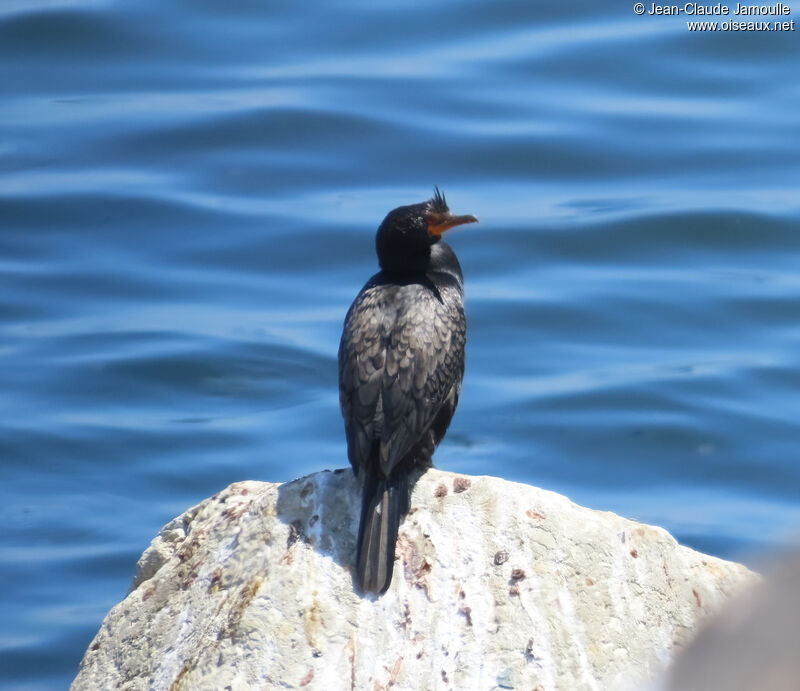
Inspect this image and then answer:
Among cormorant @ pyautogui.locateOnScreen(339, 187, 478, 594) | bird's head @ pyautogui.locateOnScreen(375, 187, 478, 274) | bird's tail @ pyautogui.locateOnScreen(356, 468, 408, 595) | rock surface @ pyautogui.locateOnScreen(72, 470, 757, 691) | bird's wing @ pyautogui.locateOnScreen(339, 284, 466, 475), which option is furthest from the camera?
bird's head @ pyautogui.locateOnScreen(375, 187, 478, 274)

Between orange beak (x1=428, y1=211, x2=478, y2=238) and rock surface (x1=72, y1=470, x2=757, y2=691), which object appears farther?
orange beak (x1=428, y1=211, x2=478, y2=238)

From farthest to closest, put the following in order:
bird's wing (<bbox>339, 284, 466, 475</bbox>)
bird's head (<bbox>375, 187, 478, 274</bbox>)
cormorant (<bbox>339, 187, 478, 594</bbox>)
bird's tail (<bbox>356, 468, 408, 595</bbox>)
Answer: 1. bird's head (<bbox>375, 187, 478, 274</bbox>)
2. bird's wing (<bbox>339, 284, 466, 475</bbox>)
3. cormorant (<bbox>339, 187, 478, 594</bbox>)
4. bird's tail (<bbox>356, 468, 408, 595</bbox>)

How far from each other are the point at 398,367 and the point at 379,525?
0.89m

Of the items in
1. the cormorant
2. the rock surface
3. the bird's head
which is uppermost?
the bird's head

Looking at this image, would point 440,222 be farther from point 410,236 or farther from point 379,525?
point 379,525

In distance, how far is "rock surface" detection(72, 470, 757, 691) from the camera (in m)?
3.85

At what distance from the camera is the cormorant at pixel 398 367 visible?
167 inches

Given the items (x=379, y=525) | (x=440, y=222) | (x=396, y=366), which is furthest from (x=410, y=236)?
(x=379, y=525)

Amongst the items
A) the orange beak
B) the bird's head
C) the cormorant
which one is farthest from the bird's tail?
the orange beak

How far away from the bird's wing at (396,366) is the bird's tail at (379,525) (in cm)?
10

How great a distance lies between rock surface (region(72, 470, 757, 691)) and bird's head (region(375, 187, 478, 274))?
1.20 m

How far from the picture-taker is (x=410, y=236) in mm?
5359

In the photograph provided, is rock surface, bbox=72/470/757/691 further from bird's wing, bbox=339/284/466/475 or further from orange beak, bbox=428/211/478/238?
orange beak, bbox=428/211/478/238

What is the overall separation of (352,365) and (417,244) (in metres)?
0.78
